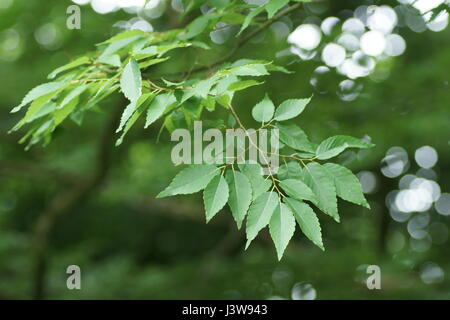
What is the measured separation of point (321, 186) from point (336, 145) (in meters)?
0.14

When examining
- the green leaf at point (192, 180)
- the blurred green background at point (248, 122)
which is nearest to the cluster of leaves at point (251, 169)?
the green leaf at point (192, 180)

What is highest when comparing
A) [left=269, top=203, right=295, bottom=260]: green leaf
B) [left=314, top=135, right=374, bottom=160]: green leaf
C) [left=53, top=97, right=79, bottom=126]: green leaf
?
[left=53, top=97, right=79, bottom=126]: green leaf

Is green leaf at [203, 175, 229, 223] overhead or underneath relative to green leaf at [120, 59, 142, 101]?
underneath

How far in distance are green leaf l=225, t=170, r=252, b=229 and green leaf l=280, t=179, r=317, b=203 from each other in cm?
10

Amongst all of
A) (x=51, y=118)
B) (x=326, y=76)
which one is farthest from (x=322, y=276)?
(x=51, y=118)

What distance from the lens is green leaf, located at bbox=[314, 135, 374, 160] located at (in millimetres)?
1438

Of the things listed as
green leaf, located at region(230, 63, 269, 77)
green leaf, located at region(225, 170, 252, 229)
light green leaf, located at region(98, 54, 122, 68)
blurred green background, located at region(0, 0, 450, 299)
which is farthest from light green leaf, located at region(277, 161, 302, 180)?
blurred green background, located at region(0, 0, 450, 299)

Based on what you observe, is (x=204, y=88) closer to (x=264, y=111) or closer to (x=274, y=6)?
(x=264, y=111)

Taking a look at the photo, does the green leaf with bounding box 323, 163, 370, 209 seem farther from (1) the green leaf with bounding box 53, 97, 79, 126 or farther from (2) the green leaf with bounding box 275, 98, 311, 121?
(1) the green leaf with bounding box 53, 97, 79, 126

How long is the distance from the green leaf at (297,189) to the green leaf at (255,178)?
46 mm

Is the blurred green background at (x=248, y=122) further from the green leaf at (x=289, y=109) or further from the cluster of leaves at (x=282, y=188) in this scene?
the cluster of leaves at (x=282, y=188)

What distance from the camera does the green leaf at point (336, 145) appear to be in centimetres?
144

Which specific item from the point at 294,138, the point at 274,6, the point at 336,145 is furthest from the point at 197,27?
the point at 336,145
